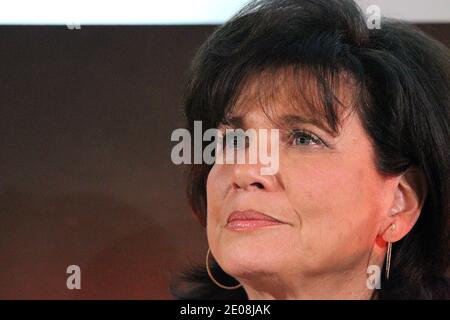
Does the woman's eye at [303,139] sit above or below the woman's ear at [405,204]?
above

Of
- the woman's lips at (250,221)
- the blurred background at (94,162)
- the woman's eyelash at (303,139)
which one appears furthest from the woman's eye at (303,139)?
the blurred background at (94,162)

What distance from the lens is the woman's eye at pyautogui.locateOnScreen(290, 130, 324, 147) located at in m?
1.11

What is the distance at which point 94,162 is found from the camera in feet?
Result: 4.31

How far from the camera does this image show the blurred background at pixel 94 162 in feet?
4.29

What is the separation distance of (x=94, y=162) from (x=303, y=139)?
1.38 ft

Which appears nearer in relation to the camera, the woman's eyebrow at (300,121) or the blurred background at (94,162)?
the woman's eyebrow at (300,121)

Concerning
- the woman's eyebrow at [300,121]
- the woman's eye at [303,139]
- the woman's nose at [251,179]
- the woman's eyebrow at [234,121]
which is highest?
the woman's eyebrow at [234,121]

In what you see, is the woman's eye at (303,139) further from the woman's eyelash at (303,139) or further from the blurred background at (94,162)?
the blurred background at (94,162)

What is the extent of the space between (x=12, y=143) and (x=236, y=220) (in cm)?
50

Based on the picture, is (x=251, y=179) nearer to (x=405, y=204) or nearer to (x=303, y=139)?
(x=303, y=139)

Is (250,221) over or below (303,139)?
below

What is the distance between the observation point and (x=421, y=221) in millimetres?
1168

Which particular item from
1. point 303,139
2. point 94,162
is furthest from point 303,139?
point 94,162
